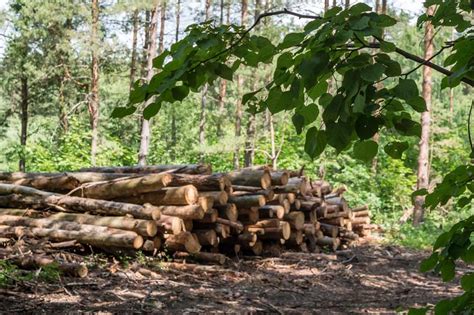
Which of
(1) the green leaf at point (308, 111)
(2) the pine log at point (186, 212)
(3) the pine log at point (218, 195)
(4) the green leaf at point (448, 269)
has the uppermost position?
(1) the green leaf at point (308, 111)

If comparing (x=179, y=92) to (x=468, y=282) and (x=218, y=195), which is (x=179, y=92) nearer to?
(x=468, y=282)

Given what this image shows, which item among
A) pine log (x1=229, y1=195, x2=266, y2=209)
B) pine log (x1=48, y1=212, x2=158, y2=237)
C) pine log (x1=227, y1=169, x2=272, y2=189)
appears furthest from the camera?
pine log (x1=227, y1=169, x2=272, y2=189)

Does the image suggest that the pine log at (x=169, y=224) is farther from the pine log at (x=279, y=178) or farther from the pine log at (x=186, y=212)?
the pine log at (x=279, y=178)

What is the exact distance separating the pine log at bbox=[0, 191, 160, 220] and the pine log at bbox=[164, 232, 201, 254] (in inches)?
16.3

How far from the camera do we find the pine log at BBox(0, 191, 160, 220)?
7.51 metres

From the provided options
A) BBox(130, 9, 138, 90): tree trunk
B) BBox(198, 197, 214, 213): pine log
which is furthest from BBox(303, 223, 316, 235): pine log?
BBox(130, 9, 138, 90): tree trunk

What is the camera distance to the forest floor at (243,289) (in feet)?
17.5

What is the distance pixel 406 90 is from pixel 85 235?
266 inches

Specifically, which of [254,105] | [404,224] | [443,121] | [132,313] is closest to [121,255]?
[132,313]

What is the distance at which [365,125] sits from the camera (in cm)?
128

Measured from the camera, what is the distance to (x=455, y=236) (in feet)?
5.82

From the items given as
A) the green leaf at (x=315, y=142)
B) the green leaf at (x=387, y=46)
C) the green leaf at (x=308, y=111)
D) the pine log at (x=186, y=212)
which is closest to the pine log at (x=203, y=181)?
the pine log at (x=186, y=212)

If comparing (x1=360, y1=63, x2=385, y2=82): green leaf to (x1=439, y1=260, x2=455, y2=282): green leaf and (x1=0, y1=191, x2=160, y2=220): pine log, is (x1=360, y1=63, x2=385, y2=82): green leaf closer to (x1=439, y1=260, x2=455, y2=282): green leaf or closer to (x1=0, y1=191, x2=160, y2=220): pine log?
(x1=439, y1=260, x2=455, y2=282): green leaf

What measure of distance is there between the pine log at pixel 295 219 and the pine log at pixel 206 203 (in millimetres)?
2131
